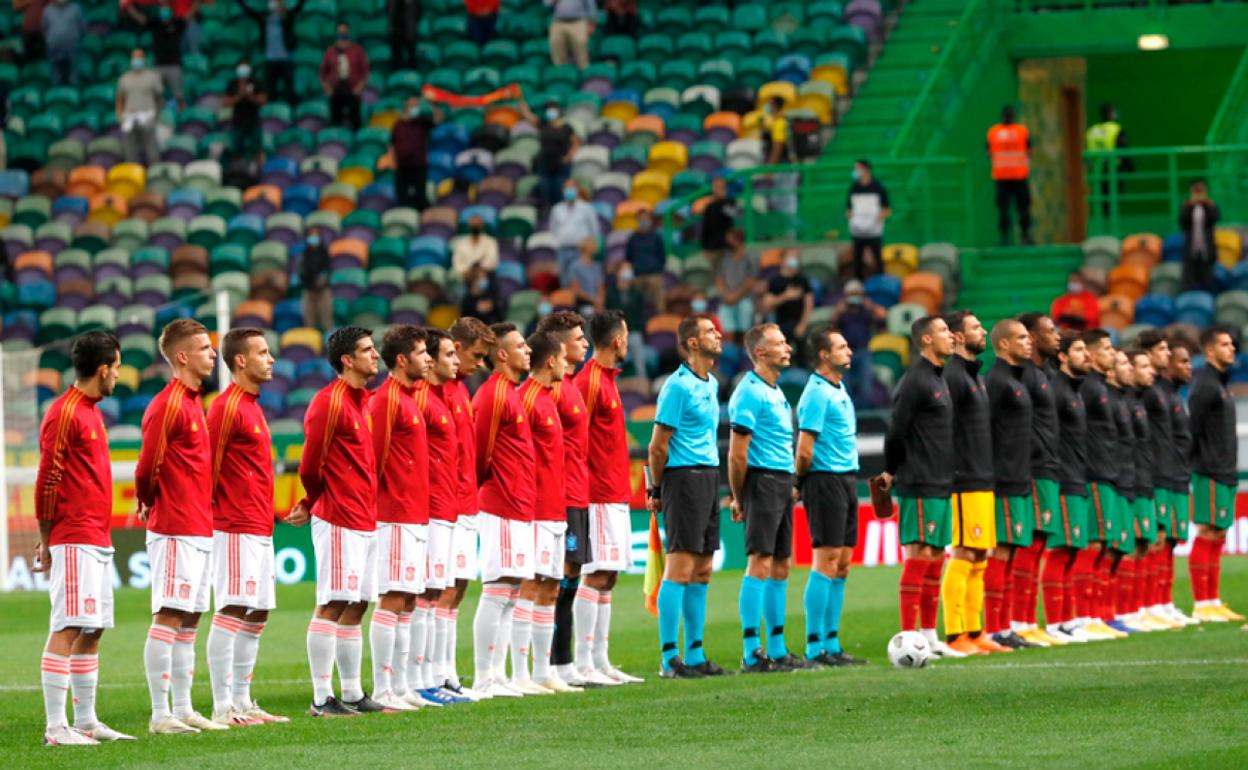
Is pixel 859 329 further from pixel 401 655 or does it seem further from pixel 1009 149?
pixel 401 655

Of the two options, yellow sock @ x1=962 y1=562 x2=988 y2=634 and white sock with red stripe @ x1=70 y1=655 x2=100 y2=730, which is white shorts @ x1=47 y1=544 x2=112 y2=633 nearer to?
white sock with red stripe @ x1=70 y1=655 x2=100 y2=730

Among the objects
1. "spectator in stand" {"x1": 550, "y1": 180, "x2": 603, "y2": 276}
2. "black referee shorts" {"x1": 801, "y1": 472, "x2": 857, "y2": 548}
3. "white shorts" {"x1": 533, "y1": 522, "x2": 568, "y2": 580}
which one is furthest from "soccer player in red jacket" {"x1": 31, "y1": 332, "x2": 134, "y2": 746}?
"spectator in stand" {"x1": 550, "y1": 180, "x2": 603, "y2": 276}

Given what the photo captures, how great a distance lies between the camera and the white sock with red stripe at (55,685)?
11383 mm

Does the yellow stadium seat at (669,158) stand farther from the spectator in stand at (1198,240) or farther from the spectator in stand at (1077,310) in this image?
the spectator in stand at (1198,240)

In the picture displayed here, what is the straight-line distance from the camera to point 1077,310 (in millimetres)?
27203

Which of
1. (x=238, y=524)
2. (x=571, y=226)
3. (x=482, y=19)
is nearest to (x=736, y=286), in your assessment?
(x=571, y=226)

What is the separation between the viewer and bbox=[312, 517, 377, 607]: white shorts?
487 inches

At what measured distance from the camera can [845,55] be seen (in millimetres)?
32875

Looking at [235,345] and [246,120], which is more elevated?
[246,120]

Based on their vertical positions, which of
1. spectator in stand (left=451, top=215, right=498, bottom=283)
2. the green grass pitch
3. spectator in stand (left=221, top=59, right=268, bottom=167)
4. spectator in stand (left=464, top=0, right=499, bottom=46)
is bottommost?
the green grass pitch

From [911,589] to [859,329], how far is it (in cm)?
1132

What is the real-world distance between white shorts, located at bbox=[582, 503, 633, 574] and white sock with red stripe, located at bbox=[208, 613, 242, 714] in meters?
3.02

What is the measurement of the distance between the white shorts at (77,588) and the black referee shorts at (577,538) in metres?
3.58

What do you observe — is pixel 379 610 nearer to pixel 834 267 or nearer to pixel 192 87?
pixel 834 267
